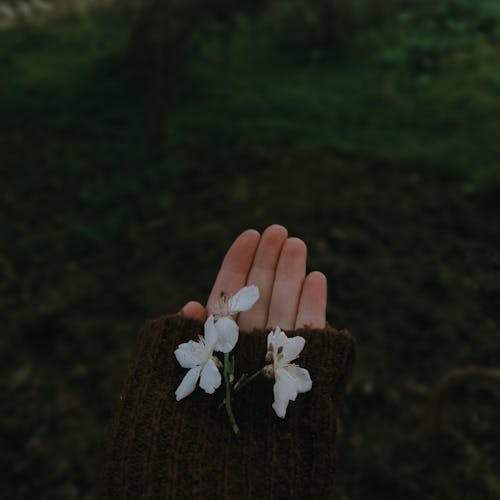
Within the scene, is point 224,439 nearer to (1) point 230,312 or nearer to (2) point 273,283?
(1) point 230,312

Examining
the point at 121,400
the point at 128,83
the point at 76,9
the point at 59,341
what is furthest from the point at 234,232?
the point at 76,9

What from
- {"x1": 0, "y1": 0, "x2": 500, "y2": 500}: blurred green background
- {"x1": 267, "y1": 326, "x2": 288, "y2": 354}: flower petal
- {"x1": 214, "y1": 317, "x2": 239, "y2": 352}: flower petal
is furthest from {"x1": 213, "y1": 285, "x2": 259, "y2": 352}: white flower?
{"x1": 0, "y1": 0, "x2": 500, "y2": 500}: blurred green background

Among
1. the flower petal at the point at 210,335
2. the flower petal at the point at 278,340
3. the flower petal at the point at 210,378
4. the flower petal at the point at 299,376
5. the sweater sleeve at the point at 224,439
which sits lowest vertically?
the sweater sleeve at the point at 224,439

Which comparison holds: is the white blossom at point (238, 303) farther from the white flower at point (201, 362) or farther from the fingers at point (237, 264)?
the fingers at point (237, 264)

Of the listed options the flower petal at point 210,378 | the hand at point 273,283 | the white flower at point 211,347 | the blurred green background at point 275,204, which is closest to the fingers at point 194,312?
the hand at point 273,283

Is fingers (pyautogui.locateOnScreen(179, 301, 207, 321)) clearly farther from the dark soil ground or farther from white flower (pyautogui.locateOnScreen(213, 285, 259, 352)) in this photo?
the dark soil ground

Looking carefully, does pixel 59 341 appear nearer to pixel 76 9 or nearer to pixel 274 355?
pixel 274 355

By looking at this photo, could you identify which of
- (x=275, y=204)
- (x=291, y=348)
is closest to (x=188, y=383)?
(x=291, y=348)
